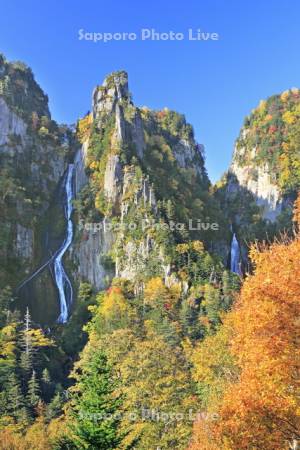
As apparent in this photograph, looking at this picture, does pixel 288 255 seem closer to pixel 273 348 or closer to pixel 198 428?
pixel 273 348

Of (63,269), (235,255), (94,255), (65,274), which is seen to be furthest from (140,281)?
(235,255)

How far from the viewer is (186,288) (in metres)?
71.9

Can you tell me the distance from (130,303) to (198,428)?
132 feet

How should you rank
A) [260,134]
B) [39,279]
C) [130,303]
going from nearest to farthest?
1. [130,303]
2. [39,279]
3. [260,134]

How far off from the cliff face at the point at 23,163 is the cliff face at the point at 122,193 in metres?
7.56

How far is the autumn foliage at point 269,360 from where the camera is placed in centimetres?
1310

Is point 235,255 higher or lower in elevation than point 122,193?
lower

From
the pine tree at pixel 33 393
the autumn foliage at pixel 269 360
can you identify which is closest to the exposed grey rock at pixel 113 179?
the pine tree at pixel 33 393

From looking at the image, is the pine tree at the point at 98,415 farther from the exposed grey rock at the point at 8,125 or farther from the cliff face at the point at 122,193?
the exposed grey rock at the point at 8,125

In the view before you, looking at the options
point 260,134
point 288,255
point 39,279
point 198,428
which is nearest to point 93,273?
point 39,279

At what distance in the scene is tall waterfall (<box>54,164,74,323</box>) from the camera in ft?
259

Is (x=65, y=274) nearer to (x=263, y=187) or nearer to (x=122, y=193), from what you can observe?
(x=122, y=193)

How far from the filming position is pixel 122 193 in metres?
90.9

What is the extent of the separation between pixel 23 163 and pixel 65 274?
33672mm
